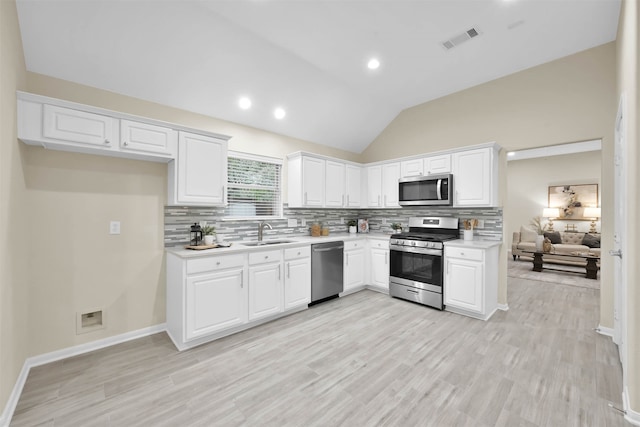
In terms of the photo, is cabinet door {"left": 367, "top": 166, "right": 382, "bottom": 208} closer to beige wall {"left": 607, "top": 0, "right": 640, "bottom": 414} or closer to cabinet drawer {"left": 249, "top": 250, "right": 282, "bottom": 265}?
cabinet drawer {"left": 249, "top": 250, "right": 282, "bottom": 265}

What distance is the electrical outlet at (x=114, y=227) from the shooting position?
2872 millimetres

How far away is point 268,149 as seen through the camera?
426 cm

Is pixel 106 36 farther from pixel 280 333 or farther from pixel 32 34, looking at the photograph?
pixel 280 333

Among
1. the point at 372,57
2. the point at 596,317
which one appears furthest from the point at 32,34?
the point at 596,317

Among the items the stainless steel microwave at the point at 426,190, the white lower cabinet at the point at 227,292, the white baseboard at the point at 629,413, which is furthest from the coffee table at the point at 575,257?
the white lower cabinet at the point at 227,292

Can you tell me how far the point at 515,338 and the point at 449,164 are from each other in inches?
92.7

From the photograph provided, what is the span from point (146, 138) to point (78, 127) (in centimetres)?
52

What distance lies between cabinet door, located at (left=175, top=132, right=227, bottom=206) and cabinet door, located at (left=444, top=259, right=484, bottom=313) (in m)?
3.15

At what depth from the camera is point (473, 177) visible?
3.79m

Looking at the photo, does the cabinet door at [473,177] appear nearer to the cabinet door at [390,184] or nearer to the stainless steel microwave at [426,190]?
the stainless steel microwave at [426,190]

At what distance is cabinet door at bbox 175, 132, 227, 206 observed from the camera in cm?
A: 299

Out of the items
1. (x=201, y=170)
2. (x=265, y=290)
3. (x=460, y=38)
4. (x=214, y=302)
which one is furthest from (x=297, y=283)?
(x=460, y=38)

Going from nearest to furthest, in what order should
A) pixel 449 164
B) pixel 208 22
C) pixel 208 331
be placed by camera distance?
pixel 208 22 < pixel 208 331 < pixel 449 164

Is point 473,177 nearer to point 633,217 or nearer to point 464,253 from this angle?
point 464,253
